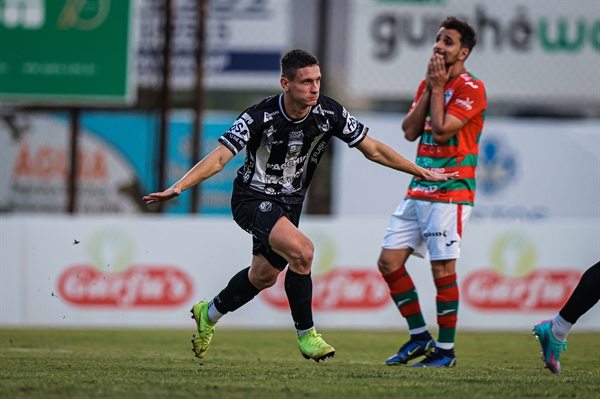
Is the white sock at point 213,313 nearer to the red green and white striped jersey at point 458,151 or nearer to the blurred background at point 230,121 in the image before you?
the red green and white striped jersey at point 458,151

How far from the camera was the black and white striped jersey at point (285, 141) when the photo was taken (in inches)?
239

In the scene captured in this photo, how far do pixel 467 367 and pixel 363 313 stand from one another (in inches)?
169

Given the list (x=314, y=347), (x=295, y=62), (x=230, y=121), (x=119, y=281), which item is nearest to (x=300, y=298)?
(x=314, y=347)

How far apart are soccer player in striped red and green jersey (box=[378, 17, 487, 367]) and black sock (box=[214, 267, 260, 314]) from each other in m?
1.07

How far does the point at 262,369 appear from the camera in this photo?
6.01 m

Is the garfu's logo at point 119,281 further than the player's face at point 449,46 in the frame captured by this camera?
Yes

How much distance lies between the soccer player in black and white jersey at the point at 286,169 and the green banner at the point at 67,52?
492 centimetres

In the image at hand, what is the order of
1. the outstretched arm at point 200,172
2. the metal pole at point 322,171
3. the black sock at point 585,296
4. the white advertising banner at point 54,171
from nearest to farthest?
the outstretched arm at point 200,172
the black sock at point 585,296
the metal pole at point 322,171
the white advertising banner at point 54,171

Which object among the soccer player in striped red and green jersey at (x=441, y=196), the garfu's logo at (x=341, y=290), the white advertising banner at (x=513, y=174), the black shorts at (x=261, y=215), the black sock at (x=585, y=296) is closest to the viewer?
the black sock at (x=585, y=296)

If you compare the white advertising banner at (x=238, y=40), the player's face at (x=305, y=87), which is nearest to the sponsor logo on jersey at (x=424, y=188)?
the player's face at (x=305, y=87)

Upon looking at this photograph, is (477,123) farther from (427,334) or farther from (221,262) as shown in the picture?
(221,262)

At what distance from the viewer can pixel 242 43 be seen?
13.3 metres

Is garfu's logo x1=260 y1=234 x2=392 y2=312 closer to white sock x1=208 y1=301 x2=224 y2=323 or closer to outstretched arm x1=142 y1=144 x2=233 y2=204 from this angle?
white sock x1=208 y1=301 x2=224 y2=323

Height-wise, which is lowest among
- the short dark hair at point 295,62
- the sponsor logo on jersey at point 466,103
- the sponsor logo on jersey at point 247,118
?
the sponsor logo on jersey at point 247,118
